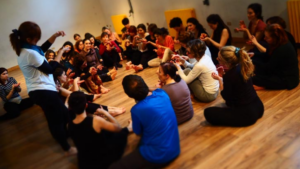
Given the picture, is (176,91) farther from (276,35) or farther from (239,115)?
(276,35)

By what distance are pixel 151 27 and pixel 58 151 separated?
273cm

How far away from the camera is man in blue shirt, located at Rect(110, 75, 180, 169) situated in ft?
6.79

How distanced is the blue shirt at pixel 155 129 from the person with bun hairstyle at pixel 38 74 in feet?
3.02

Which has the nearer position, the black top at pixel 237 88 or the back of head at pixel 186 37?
the black top at pixel 237 88

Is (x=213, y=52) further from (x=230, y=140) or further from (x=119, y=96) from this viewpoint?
(x=230, y=140)

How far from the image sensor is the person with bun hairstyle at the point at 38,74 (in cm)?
239

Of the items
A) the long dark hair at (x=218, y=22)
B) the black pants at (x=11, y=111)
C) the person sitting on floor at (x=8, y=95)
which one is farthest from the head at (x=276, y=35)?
the black pants at (x=11, y=111)

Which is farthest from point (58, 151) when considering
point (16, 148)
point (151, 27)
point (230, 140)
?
point (151, 27)

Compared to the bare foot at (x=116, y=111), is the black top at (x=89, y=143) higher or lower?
higher

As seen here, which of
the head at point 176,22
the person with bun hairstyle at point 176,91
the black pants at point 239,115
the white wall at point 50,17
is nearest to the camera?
the black pants at point 239,115

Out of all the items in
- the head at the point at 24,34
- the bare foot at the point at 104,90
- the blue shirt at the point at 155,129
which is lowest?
the bare foot at the point at 104,90

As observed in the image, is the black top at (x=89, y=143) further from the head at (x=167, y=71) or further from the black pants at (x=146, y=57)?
the black pants at (x=146, y=57)

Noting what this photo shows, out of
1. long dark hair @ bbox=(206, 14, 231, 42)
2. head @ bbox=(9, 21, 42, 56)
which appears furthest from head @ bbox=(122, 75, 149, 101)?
long dark hair @ bbox=(206, 14, 231, 42)

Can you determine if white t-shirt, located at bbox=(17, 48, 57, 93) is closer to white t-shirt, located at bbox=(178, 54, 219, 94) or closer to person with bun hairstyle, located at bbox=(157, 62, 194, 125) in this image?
person with bun hairstyle, located at bbox=(157, 62, 194, 125)
